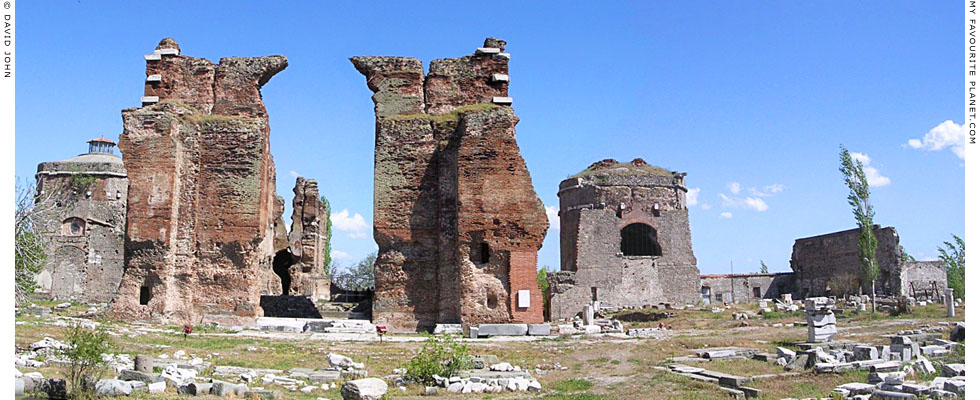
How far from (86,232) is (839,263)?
118 feet

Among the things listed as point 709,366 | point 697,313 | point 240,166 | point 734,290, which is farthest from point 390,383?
point 734,290

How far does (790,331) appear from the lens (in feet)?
67.9

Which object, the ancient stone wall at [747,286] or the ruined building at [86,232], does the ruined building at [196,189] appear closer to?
the ruined building at [86,232]

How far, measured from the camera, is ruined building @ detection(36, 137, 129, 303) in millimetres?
33562

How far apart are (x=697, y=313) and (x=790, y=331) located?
1007 centimetres

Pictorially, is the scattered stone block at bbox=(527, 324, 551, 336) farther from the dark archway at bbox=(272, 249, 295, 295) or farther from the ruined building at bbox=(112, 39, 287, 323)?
the dark archway at bbox=(272, 249, 295, 295)

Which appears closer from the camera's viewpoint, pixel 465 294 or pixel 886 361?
pixel 886 361

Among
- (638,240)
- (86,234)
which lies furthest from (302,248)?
(638,240)

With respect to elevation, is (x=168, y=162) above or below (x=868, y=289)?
above

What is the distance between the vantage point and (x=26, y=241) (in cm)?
1578

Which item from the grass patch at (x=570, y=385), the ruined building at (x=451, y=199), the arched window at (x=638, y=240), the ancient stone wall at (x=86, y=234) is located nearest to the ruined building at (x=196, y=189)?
the ruined building at (x=451, y=199)

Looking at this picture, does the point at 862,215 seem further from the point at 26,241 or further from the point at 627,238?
the point at 26,241

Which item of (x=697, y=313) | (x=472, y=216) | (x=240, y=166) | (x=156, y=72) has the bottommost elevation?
(x=697, y=313)

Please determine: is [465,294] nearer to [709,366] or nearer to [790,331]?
[709,366]
